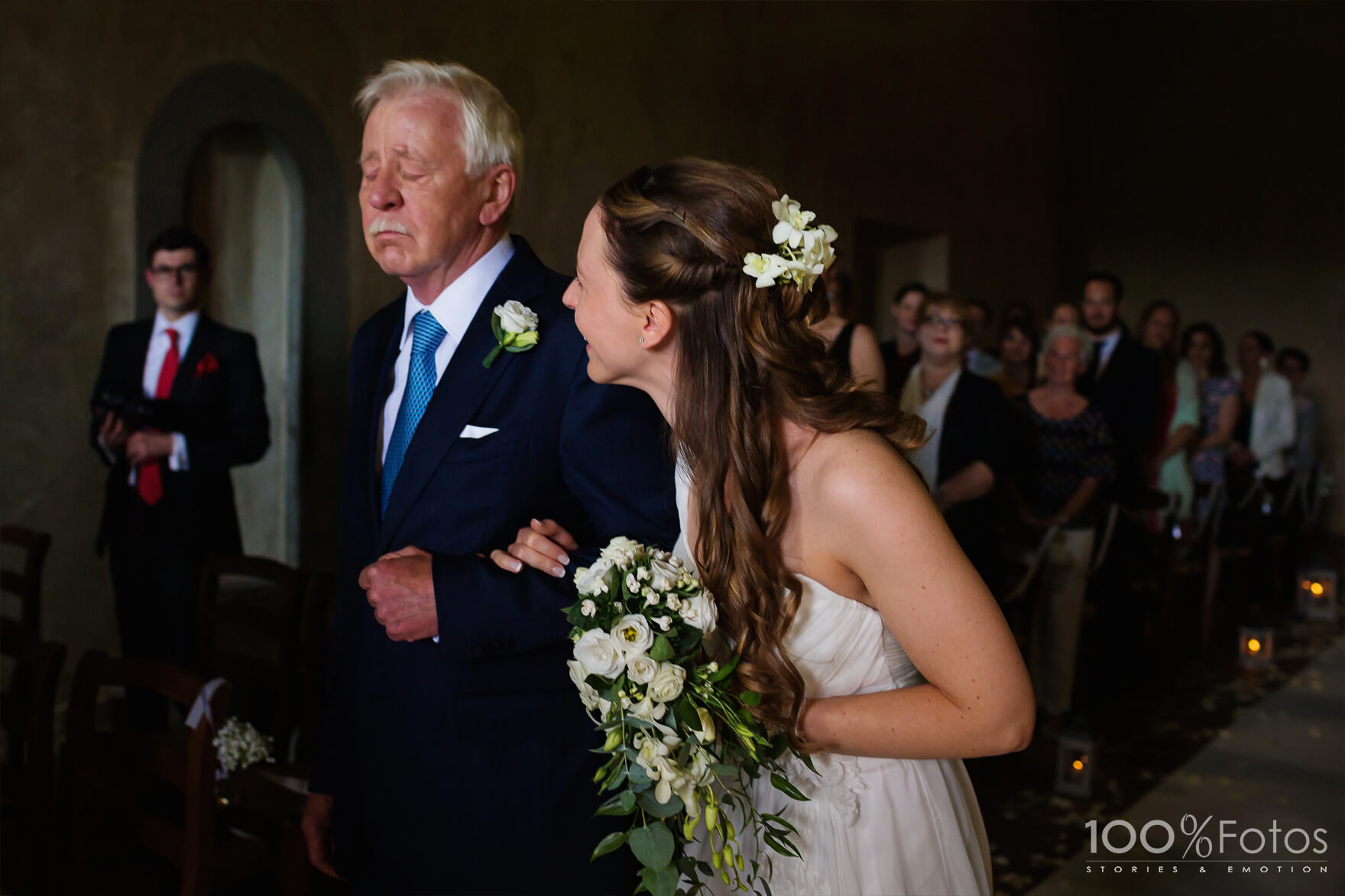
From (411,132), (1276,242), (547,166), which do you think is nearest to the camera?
(411,132)

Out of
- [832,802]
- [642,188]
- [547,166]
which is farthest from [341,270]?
[832,802]

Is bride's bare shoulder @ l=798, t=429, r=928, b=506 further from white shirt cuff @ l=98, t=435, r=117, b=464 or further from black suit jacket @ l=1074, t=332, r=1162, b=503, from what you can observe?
black suit jacket @ l=1074, t=332, r=1162, b=503

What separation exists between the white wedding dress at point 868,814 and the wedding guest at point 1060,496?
285 cm

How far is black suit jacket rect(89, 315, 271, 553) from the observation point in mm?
3008

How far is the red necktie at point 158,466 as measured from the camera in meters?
3.04

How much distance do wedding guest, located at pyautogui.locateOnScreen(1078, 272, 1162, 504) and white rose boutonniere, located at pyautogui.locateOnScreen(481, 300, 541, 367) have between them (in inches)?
167

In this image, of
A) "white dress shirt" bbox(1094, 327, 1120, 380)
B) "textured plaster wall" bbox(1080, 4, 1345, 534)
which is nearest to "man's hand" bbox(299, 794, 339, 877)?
"white dress shirt" bbox(1094, 327, 1120, 380)

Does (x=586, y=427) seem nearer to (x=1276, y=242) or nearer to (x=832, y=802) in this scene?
(x=832, y=802)

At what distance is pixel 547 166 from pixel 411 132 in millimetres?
1426

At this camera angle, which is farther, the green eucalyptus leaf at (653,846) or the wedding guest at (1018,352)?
the wedding guest at (1018,352)

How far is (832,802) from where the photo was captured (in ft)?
4.62

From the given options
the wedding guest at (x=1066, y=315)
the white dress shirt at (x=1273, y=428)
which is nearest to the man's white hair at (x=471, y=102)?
the wedding guest at (x=1066, y=315)

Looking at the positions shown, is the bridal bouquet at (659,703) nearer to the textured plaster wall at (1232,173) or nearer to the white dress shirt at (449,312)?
the white dress shirt at (449,312)
